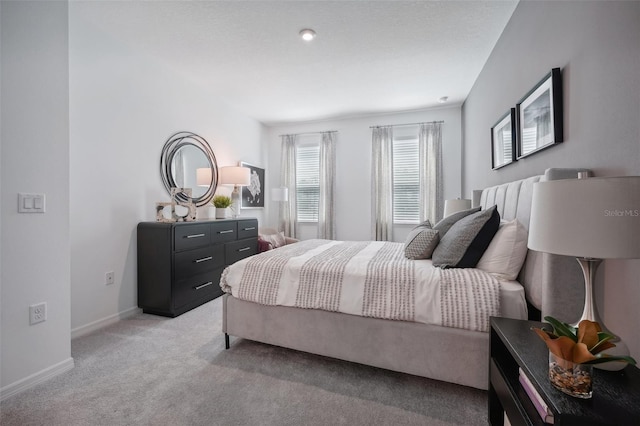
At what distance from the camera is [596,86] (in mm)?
1350

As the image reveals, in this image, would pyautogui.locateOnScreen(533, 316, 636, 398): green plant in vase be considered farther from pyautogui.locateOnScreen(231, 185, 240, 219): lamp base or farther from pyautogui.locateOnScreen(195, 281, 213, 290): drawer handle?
pyautogui.locateOnScreen(231, 185, 240, 219): lamp base

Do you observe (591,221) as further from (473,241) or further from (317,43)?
Answer: (317,43)

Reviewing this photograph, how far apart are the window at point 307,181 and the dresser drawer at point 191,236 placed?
7.97 ft

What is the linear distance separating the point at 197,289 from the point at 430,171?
3.82m

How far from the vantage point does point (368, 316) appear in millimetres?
1762

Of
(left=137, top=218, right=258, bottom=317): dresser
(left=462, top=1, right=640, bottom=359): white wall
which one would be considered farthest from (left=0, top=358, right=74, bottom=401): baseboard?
(left=462, top=1, right=640, bottom=359): white wall

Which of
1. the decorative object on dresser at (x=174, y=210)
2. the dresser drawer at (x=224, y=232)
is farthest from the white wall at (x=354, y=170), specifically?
the decorative object on dresser at (x=174, y=210)

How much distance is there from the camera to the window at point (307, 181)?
5367 mm

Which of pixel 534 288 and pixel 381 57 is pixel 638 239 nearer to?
pixel 534 288

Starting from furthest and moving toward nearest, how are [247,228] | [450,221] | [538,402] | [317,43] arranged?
[247,228] < [317,43] < [450,221] < [538,402]

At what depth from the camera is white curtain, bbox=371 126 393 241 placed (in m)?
4.88

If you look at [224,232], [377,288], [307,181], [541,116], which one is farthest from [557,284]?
[307,181]

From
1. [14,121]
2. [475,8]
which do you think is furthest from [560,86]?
[14,121]

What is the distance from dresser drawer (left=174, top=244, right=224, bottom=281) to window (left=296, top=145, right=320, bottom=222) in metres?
2.24
